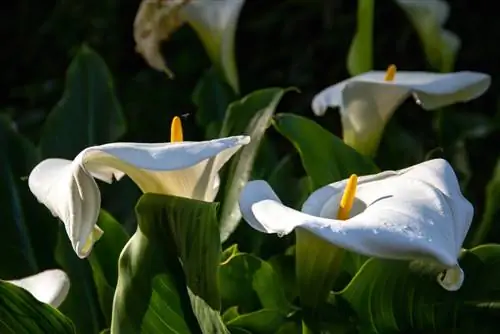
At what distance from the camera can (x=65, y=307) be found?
0.79 meters

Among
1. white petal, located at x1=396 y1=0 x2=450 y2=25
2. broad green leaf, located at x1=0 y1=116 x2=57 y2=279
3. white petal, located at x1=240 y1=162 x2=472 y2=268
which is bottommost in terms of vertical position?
broad green leaf, located at x1=0 y1=116 x2=57 y2=279

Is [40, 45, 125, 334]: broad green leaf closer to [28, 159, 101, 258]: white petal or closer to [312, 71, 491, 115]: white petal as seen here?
[312, 71, 491, 115]: white petal

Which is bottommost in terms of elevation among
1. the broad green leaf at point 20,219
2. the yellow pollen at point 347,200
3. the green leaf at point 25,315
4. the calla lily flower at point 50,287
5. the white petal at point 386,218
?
the broad green leaf at point 20,219

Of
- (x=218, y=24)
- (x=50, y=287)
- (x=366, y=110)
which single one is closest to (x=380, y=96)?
(x=366, y=110)

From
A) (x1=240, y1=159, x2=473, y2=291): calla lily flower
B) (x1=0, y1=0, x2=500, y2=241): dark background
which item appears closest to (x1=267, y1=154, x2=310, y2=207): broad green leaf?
(x1=240, y1=159, x2=473, y2=291): calla lily flower

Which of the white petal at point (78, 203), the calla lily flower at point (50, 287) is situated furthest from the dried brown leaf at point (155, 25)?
the white petal at point (78, 203)

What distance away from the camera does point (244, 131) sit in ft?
2.63

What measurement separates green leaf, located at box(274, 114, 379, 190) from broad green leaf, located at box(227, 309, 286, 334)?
0.51ft

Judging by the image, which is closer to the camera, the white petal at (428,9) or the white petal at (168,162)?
the white petal at (168,162)

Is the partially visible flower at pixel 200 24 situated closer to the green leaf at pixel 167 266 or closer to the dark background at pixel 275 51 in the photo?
the green leaf at pixel 167 266

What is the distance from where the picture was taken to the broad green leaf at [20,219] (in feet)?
2.80

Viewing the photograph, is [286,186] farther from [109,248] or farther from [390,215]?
[390,215]

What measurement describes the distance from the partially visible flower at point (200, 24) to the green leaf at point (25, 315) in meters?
0.47

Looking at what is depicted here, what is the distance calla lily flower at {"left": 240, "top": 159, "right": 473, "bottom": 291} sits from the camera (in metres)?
0.47
